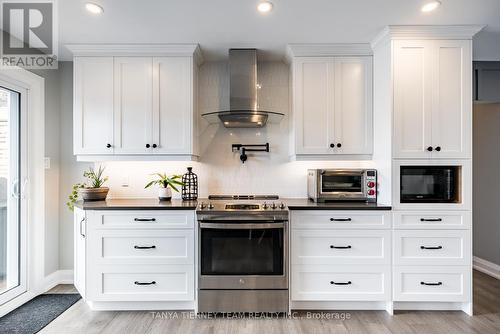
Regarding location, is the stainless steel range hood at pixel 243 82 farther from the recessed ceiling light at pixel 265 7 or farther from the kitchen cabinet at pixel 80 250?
the kitchen cabinet at pixel 80 250

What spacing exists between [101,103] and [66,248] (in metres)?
1.63

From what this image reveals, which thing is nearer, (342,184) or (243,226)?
(243,226)

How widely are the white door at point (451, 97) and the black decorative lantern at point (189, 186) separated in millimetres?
2221

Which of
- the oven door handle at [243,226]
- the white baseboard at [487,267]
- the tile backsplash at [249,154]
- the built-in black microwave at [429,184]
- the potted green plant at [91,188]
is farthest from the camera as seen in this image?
the white baseboard at [487,267]

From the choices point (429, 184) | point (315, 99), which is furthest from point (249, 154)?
point (429, 184)

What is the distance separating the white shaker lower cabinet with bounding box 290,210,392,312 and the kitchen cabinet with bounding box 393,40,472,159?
2.26 ft

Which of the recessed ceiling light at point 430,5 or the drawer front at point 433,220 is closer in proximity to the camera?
the recessed ceiling light at point 430,5

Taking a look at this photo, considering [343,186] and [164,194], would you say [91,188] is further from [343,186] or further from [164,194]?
[343,186]

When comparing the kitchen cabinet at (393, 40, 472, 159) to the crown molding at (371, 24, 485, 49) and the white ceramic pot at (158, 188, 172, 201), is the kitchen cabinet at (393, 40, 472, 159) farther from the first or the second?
the white ceramic pot at (158, 188, 172, 201)

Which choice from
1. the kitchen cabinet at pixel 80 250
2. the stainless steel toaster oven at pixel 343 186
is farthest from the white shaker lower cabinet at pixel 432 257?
the kitchen cabinet at pixel 80 250

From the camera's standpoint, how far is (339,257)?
2535 millimetres

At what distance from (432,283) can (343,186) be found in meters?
1.07

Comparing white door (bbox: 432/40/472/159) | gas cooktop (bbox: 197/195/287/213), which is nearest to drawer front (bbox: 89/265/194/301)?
gas cooktop (bbox: 197/195/287/213)

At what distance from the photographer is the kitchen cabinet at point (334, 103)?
9.32ft
